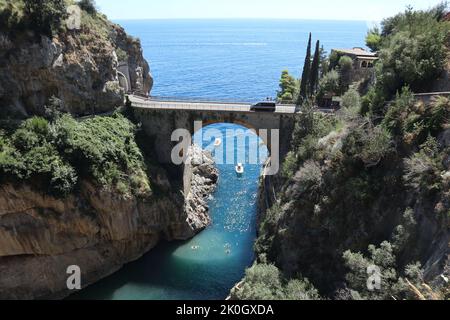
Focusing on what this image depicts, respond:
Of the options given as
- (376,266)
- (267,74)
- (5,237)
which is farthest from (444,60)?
(267,74)

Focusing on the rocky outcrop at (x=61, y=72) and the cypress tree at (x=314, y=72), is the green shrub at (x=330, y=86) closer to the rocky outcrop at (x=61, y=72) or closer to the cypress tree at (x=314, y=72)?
the cypress tree at (x=314, y=72)

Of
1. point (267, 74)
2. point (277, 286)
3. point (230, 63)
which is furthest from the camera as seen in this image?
point (230, 63)

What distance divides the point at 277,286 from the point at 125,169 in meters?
19.4

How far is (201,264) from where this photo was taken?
3775 centimetres

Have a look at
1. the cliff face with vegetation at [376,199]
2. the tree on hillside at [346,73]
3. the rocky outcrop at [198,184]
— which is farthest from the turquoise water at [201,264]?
the tree on hillside at [346,73]

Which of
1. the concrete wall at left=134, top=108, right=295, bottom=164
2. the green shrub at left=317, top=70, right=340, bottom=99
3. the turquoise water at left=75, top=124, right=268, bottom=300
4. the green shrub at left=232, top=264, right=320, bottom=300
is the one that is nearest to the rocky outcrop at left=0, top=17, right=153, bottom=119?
the concrete wall at left=134, top=108, right=295, bottom=164

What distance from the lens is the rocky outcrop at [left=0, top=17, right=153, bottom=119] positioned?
33812mm

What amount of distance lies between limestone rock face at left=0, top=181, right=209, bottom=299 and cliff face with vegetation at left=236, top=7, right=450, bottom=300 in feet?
43.1

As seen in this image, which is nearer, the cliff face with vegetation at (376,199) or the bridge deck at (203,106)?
the cliff face with vegetation at (376,199)

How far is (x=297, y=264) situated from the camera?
27.6 m

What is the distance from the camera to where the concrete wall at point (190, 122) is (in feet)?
130

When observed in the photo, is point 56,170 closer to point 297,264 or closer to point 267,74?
point 297,264

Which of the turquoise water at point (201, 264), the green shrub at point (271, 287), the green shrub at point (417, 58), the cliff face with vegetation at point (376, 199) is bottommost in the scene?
the turquoise water at point (201, 264)

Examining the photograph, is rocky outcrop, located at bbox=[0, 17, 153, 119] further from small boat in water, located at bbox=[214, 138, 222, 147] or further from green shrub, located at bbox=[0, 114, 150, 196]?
small boat in water, located at bbox=[214, 138, 222, 147]
